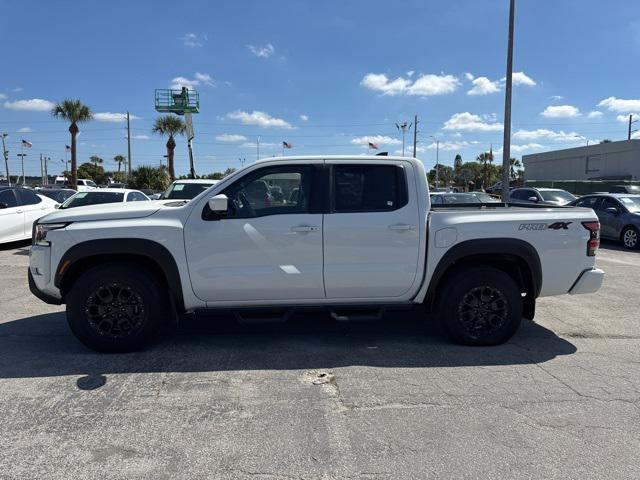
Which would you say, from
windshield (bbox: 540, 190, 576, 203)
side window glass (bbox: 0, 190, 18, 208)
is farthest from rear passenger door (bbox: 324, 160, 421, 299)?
windshield (bbox: 540, 190, 576, 203)

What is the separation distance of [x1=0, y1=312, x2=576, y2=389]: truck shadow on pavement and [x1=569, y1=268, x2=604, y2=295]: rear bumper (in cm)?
63

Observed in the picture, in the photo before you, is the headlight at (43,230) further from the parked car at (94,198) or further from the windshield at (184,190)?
the windshield at (184,190)

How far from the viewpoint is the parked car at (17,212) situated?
11.5 metres

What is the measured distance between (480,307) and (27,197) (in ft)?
39.6

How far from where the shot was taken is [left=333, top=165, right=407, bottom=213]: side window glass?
4.64 meters

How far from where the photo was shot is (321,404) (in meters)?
3.64

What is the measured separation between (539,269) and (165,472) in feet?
12.2

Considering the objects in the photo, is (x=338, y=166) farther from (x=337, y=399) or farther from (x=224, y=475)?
(x=224, y=475)

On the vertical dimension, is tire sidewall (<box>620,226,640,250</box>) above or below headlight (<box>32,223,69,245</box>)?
below

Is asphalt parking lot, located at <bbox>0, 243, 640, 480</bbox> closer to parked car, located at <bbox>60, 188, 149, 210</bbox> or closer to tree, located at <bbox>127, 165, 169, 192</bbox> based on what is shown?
parked car, located at <bbox>60, 188, 149, 210</bbox>

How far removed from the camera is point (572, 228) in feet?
15.6

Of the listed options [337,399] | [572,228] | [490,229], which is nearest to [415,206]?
[490,229]

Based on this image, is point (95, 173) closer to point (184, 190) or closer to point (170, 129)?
point (170, 129)

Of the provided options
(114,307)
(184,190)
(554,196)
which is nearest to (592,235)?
(114,307)
